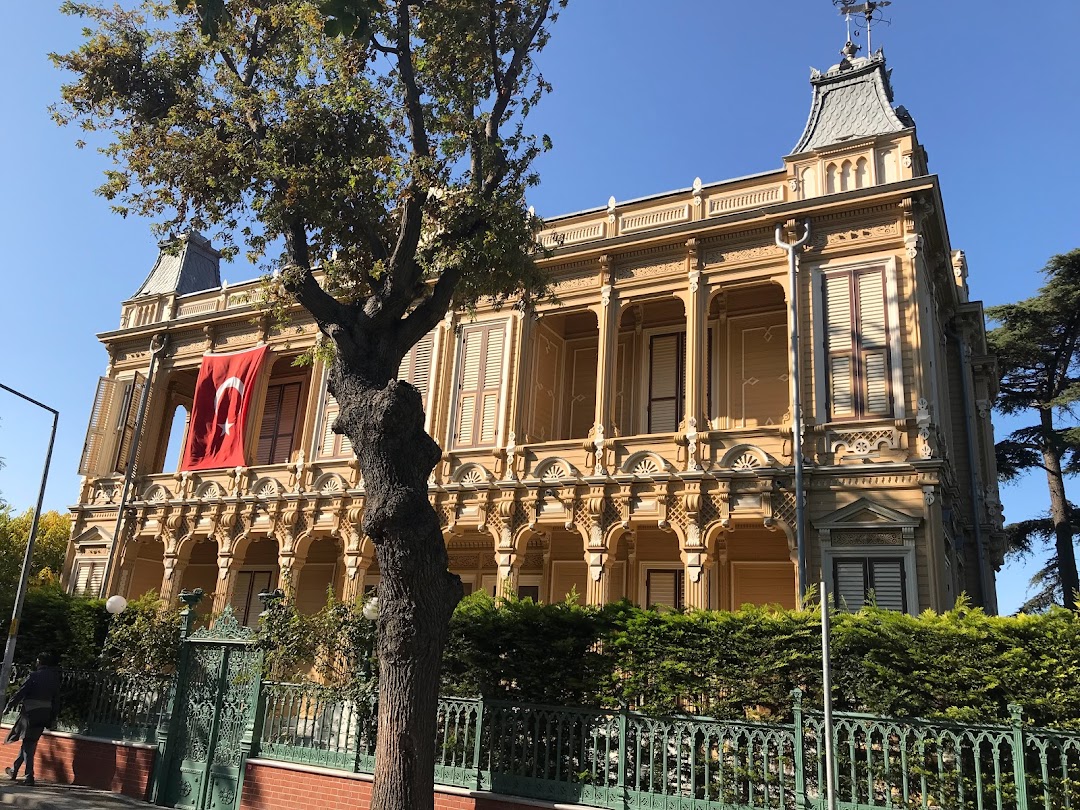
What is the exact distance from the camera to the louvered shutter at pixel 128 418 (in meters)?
23.9

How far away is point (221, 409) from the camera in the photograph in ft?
74.2

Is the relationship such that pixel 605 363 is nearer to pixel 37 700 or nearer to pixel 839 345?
pixel 839 345

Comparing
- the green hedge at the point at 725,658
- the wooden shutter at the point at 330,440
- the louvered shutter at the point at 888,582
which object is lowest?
the green hedge at the point at 725,658

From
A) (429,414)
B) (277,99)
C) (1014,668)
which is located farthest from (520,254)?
(429,414)

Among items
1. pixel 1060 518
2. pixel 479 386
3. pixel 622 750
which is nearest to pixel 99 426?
pixel 479 386

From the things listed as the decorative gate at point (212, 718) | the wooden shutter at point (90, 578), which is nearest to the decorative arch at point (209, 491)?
the wooden shutter at point (90, 578)

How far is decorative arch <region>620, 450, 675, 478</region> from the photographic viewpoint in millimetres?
16484

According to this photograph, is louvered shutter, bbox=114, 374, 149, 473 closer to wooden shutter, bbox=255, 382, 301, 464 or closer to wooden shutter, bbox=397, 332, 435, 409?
wooden shutter, bbox=255, 382, 301, 464

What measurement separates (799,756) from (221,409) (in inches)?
718

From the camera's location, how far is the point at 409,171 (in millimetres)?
10773

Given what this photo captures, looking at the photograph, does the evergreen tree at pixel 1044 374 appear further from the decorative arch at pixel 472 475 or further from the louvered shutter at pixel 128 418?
the louvered shutter at pixel 128 418

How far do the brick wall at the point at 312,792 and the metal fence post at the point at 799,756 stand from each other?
10.5 feet

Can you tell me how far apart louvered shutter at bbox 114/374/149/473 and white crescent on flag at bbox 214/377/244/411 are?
3298mm

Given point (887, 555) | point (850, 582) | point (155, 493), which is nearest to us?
point (887, 555)
